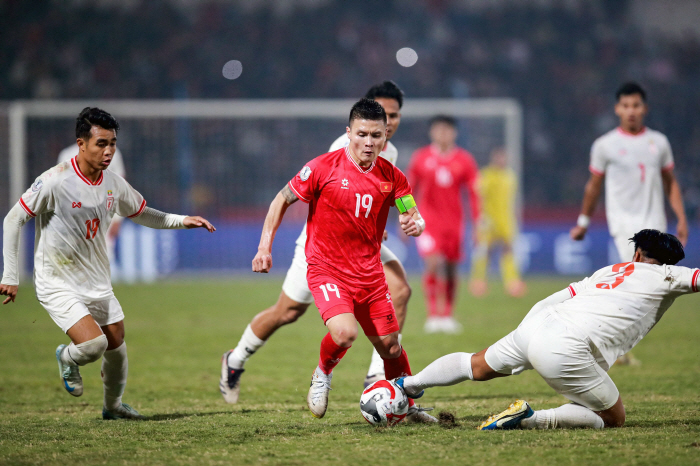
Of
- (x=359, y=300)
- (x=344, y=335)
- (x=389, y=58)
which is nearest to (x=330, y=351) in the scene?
(x=344, y=335)

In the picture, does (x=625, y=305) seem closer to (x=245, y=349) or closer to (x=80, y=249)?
(x=245, y=349)

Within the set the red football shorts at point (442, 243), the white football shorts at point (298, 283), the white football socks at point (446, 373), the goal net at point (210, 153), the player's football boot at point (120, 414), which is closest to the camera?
the white football socks at point (446, 373)

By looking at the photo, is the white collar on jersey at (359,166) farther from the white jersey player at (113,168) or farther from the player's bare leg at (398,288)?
the white jersey player at (113,168)

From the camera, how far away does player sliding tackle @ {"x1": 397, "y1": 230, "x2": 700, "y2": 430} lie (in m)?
4.12

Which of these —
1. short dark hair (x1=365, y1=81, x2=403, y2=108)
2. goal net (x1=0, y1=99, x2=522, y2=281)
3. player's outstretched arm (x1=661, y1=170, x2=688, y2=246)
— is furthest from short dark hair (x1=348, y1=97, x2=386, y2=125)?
goal net (x1=0, y1=99, x2=522, y2=281)

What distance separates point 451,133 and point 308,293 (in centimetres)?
504

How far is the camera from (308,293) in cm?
539

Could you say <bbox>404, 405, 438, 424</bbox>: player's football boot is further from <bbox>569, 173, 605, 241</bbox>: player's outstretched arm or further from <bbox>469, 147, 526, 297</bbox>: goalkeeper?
<bbox>469, 147, 526, 297</bbox>: goalkeeper

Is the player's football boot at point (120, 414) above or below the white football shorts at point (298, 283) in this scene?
below

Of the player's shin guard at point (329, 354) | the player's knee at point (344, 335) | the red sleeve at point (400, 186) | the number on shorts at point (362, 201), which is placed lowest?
the player's shin guard at point (329, 354)

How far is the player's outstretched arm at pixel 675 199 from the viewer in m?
6.56

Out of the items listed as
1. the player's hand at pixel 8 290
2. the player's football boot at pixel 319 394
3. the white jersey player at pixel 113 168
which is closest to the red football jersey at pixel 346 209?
the player's football boot at pixel 319 394

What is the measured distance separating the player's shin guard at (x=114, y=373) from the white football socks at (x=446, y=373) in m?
1.83

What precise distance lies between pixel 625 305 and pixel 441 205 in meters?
5.82
